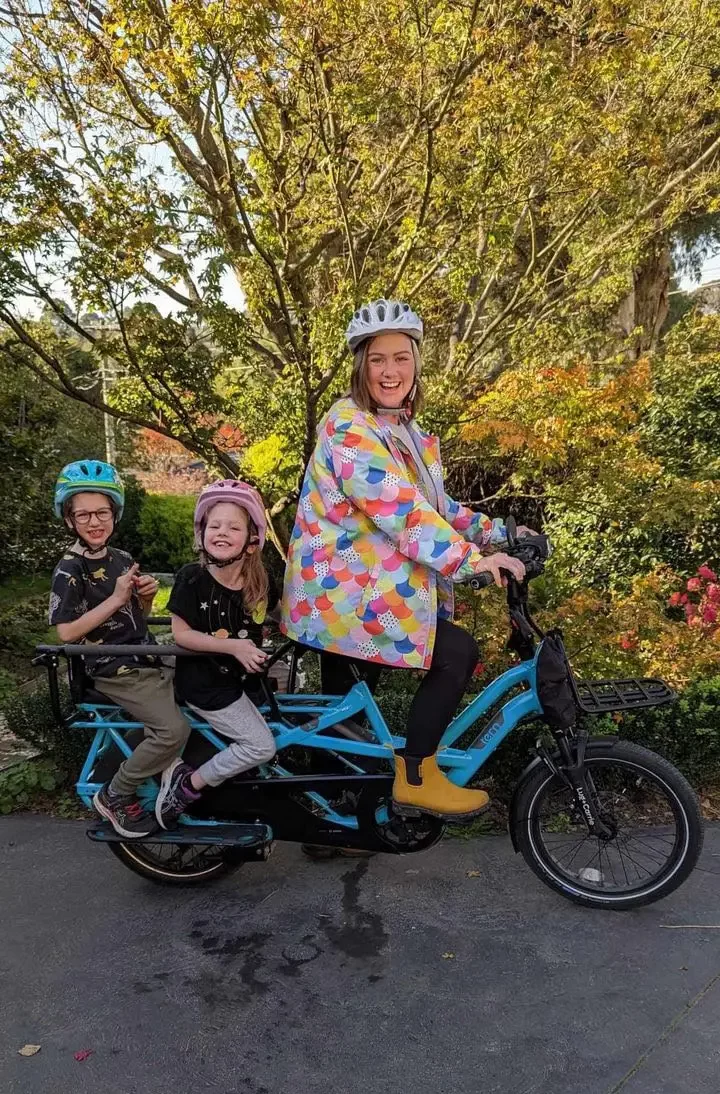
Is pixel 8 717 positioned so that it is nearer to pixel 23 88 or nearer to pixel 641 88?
pixel 23 88

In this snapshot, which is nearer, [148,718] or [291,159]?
[148,718]

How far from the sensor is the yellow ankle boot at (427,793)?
269cm

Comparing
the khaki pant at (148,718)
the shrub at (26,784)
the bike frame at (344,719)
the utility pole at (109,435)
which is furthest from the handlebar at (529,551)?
the utility pole at (109,435)

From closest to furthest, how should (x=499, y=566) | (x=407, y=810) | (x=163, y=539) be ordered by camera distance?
(x=499, y=566) → (x=407, y=810) → (x=163, y=539)

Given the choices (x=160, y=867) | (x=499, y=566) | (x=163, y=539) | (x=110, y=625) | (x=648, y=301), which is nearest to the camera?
(x=499, y=566)

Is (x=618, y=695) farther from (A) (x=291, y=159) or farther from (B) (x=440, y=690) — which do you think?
(A) (x=291, y=159)

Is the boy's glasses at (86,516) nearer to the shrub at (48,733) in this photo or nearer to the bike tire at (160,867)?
the bike tire at (160,867)

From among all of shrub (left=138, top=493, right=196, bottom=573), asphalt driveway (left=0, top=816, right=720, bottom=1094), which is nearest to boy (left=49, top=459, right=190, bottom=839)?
asphalt driveway (left=0, top=816, right=720, bottom=1094)

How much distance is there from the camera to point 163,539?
1281cm

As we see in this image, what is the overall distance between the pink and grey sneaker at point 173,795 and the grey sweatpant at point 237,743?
82 mm

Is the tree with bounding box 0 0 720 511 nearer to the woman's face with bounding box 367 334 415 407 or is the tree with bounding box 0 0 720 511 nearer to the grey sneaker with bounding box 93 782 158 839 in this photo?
the woman's face with bounding box 367 334 415 407

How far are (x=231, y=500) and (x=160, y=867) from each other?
1.59 m

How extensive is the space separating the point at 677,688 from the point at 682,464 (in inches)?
193

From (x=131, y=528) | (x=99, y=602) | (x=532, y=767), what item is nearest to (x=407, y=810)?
(x=532, y=767)
